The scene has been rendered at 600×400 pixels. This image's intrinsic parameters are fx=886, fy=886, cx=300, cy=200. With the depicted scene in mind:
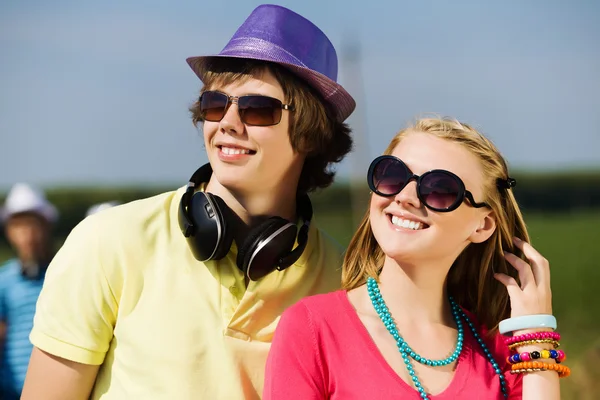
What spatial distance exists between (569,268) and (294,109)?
2032 cm

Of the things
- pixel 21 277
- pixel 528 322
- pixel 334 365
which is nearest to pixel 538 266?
pixel 528 322

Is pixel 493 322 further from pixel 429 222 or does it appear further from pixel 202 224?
pixel 202 224

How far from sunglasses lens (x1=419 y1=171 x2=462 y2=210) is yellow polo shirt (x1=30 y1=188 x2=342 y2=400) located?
26.4 inches

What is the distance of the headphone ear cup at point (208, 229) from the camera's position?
8.98ft

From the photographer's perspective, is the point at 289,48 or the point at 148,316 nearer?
Result: the point at 148,316

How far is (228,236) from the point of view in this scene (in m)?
2.80

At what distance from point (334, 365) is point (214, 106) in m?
0.92

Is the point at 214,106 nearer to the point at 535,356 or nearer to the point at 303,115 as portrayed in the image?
the point at 303,115

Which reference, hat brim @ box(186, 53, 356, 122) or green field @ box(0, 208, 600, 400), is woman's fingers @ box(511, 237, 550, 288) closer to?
hat brim @ box(186, 53, 356, 122)

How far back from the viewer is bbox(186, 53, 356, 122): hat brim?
2.87 metres

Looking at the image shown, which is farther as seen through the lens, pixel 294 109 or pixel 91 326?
pixel 294 109

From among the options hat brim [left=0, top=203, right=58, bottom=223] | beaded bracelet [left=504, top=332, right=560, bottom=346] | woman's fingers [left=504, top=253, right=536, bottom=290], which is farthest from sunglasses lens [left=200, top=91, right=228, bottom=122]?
hat brim [left=0, top=203, right=58, bottom=223]

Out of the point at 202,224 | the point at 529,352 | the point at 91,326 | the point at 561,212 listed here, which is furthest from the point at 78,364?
the point at 561,212

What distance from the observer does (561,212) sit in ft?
87.8
